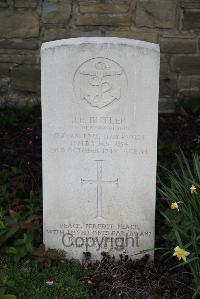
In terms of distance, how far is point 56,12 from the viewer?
18.1 ft

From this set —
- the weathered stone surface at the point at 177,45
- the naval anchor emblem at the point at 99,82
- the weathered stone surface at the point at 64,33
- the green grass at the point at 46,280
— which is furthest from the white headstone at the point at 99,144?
the weathered stone surface at the point at 177,45

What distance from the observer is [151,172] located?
351 centimetres

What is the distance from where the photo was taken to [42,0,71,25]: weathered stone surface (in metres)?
5.49

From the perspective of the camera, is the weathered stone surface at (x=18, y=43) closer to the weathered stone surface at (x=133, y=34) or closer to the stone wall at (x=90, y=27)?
the stone wall at (x=90, y=27)

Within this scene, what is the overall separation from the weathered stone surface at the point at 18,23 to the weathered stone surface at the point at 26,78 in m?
0.33

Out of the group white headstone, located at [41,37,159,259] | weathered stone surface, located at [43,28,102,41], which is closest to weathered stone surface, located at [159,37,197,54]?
weathered stone surface, located at [43,28,102,41]

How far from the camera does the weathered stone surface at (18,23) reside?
A: 5.53m

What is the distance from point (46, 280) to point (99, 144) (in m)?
0.87

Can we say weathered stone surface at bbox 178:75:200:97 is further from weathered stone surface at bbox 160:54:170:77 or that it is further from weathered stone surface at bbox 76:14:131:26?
weathered stone surface at bbox 76:14:131:26

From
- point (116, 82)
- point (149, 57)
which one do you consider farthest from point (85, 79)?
point (149, 57)

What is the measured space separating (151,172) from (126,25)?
2.44 m

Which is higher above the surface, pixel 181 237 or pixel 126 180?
pixel 126 180

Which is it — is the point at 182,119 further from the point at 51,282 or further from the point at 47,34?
the point at 51,282

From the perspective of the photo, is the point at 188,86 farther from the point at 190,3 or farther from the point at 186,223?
the point at 186,223
